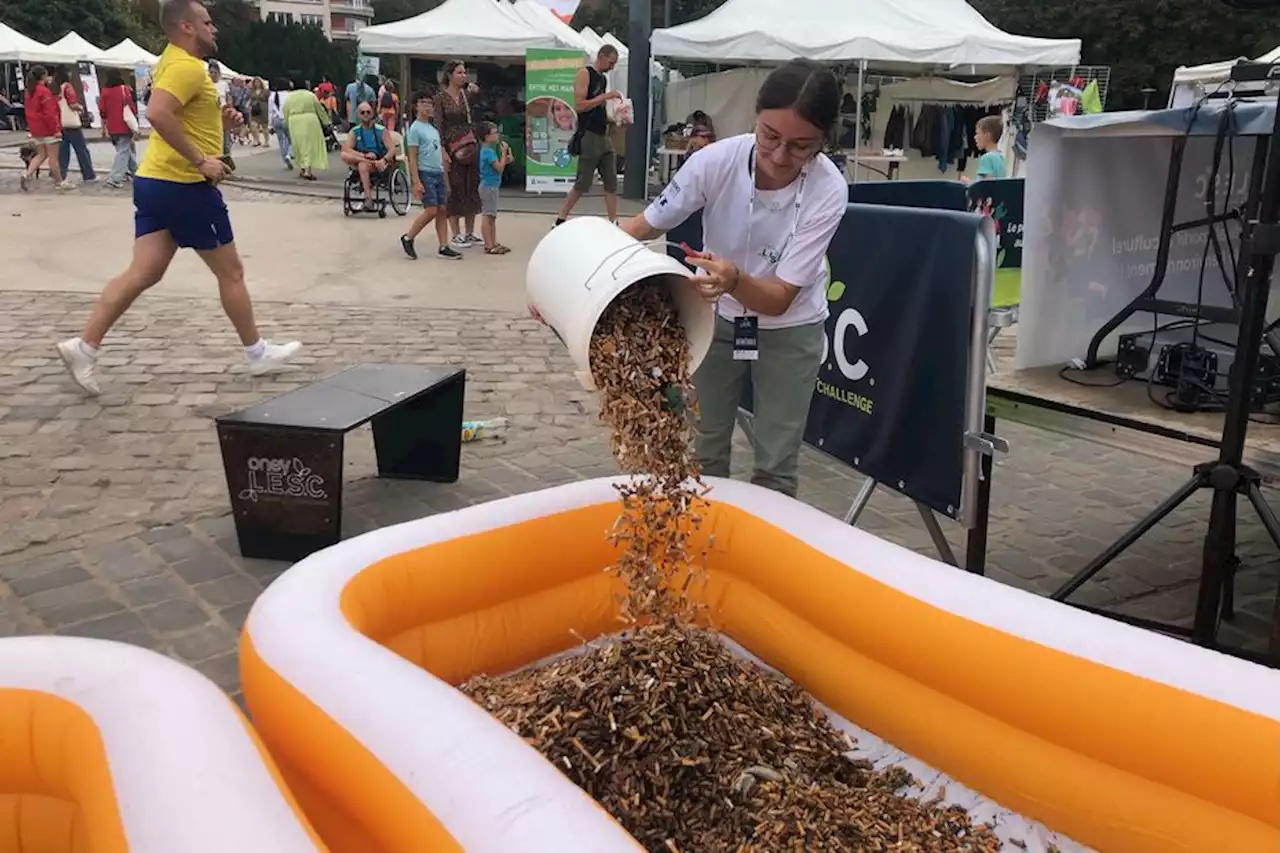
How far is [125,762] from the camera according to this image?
1.85 m

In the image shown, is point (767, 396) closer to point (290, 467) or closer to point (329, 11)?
point (290, 467)

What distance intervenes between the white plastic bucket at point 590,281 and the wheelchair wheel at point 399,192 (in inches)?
463

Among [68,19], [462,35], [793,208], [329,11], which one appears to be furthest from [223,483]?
[329,11]

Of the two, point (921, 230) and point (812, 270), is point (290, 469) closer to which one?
point (812, 270)

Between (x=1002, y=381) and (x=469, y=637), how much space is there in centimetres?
211

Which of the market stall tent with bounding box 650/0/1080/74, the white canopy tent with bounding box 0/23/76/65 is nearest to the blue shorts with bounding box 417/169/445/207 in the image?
the market stall tent with bounding box 650/0/1080/74

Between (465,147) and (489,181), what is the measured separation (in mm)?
521

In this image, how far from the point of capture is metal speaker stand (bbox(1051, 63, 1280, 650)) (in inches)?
107

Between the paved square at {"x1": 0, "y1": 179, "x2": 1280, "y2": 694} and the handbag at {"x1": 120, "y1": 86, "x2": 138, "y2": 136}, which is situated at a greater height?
the handbag at {"x1": 120, "y1": 86, "x2": 138, "y2": 136}

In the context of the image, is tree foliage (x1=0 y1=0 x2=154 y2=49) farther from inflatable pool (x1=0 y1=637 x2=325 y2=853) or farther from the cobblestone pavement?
inflatable pool (x1=0 y1=637 x2=325 y2=853)

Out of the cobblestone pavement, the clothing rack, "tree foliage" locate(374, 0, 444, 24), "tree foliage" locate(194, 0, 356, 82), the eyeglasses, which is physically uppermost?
"tree foliage" locate(374, 0, 444, 24)

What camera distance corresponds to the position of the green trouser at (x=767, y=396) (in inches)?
127

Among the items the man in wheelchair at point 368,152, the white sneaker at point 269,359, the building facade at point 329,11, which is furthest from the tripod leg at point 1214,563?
the building facade at point 329,11

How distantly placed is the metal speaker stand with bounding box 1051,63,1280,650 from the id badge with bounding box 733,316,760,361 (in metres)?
1.31
